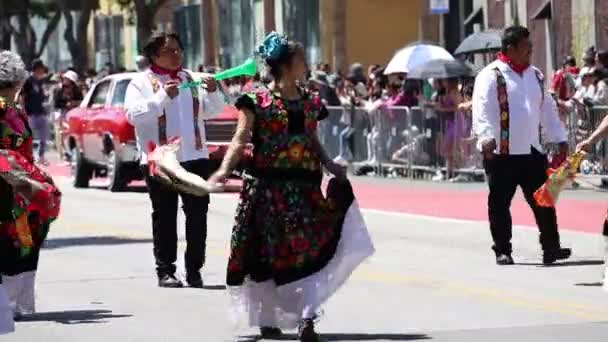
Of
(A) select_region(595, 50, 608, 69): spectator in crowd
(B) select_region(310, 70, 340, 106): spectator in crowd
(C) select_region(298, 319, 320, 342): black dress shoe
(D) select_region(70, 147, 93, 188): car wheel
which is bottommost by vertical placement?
(D) select_region(70, 147, 93, 188): car wheel

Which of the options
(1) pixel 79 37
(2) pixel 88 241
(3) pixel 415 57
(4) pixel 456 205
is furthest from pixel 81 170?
(1) pixel 79 37

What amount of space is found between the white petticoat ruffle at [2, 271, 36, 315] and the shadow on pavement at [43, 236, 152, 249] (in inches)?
233

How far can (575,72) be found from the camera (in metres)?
28.5

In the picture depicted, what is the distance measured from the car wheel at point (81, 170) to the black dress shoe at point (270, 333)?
17.6 meters

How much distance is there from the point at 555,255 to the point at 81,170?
14590mm

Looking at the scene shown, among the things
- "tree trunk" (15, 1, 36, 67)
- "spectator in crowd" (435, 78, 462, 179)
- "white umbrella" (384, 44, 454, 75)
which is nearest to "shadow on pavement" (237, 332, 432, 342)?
"spectator in crowd" (435, 78, 462, 179)

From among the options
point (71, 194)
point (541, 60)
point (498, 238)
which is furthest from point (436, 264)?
point (541, 60)

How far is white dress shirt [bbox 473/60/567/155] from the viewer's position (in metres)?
15.2

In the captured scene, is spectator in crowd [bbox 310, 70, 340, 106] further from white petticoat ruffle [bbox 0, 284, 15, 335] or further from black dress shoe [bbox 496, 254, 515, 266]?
white petticoat ruffle [bbox 0, 284, 15, 335]

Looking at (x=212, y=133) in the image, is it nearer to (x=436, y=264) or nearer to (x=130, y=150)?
A: (x=130, y=150)

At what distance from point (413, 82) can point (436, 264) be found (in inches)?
517

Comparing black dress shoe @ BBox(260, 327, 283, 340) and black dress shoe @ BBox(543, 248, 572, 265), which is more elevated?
black dress shoe @ BBox(260, 327, 283, 340)

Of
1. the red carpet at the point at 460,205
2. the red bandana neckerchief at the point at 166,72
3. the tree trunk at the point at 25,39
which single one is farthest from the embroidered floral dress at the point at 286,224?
the tree trunk at the point at 25,39

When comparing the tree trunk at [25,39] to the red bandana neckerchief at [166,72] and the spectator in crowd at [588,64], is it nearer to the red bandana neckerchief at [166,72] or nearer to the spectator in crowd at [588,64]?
the spectator in crowd at [588,64]
